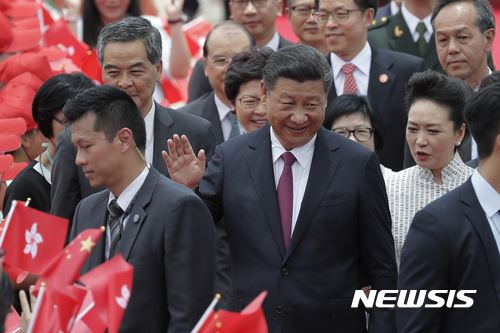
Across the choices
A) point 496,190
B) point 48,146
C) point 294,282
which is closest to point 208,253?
point 294,282

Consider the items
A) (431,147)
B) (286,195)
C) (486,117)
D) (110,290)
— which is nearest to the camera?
(110,290)

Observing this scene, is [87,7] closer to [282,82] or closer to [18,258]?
[282,82]

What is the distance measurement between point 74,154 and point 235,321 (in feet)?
8.18

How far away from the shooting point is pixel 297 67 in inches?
271

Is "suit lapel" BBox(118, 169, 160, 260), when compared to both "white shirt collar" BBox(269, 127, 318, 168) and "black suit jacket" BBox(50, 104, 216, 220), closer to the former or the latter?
"white shirt collar" BBox(269, 127, 318, 168)

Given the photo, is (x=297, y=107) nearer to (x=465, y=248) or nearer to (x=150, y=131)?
(x=150, y=131)

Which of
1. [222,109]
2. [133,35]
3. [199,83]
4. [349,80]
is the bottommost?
[199,83]

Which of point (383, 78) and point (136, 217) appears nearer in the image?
point (136, 217)

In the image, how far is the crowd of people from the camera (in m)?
5.99

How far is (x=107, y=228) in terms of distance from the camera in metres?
6.60

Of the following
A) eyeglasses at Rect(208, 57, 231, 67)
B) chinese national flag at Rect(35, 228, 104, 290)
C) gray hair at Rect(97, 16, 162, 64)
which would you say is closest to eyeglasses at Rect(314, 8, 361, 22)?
eyeglasses at Rect(208, 57, 231, 67)

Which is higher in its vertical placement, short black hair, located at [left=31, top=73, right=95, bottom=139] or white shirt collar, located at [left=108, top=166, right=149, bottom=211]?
white shirt collar, located at [left=108, top=166, right=149, bottom=211]

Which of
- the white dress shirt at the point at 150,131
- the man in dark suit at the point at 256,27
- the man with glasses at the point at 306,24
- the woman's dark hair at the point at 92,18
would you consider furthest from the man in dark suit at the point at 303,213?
the woman's dark hair at the point at 92,18

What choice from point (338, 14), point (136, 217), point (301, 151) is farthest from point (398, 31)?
point (136, 217)
